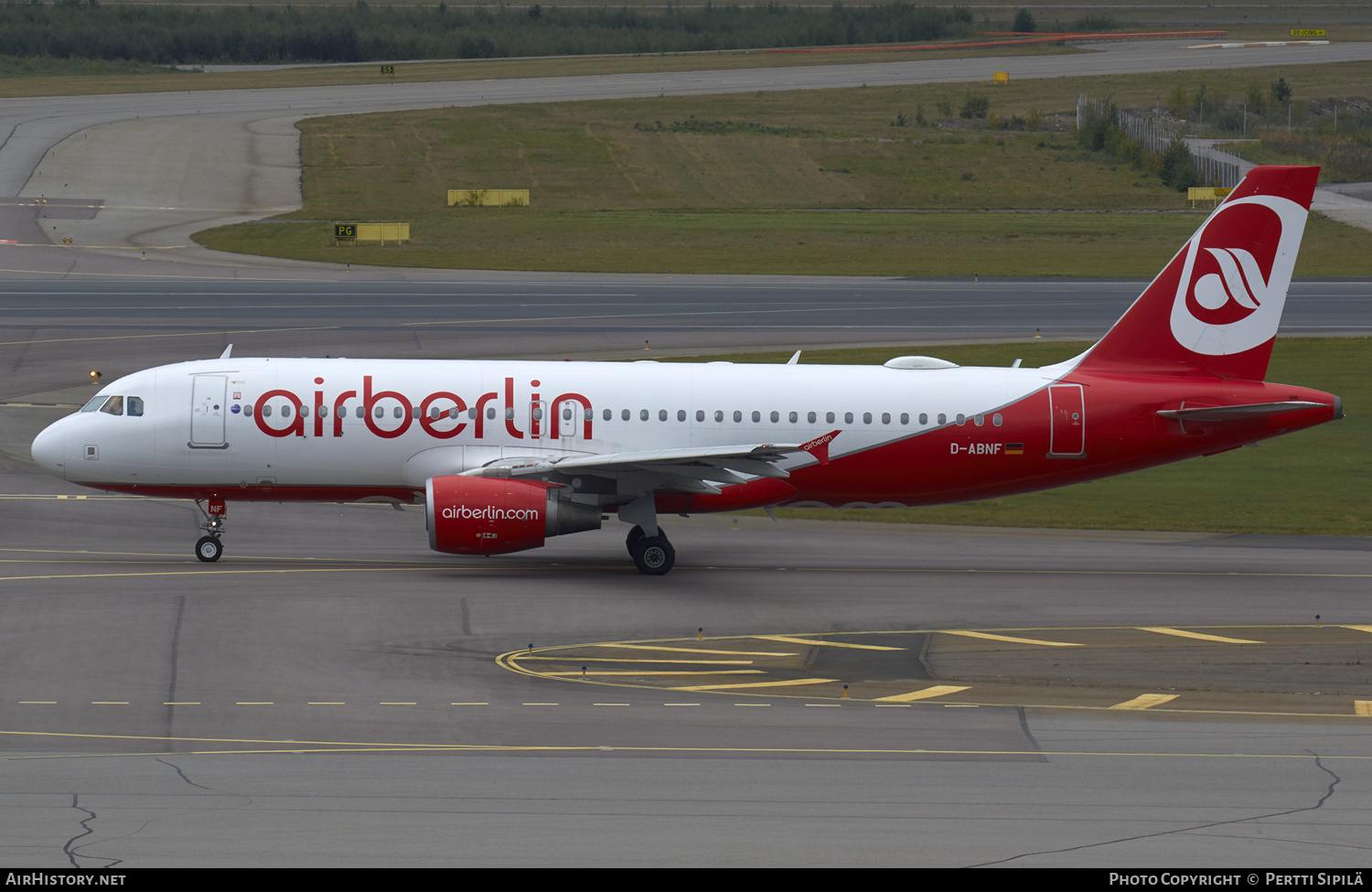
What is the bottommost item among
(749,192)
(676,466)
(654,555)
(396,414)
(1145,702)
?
(1145,702)

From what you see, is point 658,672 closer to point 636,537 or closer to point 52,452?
point 636,537

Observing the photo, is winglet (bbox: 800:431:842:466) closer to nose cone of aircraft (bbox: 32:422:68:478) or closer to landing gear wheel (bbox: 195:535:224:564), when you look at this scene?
landing gear wheel (bbox: 195:535:224:564)

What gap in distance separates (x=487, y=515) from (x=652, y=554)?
3915 mm

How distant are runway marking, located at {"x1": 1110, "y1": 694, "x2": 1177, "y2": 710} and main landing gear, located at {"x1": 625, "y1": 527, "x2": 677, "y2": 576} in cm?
1144

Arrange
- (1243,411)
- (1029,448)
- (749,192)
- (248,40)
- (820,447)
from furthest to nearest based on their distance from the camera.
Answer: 1. (248,40)
2. (749,192)
3. (1029,448)
4. (1243,411)
5. (820,447)

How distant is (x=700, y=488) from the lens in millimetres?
33875

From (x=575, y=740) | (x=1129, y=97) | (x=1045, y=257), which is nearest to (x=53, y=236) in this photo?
(x=1045, y=257)

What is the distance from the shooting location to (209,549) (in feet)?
112

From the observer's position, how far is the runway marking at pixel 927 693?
25.4m

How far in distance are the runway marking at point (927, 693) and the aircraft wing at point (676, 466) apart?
7414mm


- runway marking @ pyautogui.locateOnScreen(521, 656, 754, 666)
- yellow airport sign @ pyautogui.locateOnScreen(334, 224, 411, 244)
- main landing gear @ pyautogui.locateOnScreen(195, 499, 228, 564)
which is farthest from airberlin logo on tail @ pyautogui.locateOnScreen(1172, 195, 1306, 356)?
yellow airport sign @ pyautogui.locateOnScreen(334, 224, 411, 244)

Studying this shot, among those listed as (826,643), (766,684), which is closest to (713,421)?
(826,643)

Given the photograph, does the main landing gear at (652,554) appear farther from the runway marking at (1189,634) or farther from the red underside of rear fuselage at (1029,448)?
the runway marking at (1189,634)

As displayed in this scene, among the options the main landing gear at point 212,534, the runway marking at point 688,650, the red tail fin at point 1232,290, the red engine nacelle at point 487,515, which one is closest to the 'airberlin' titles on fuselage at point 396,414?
the red engine nacelle at point 487,515
